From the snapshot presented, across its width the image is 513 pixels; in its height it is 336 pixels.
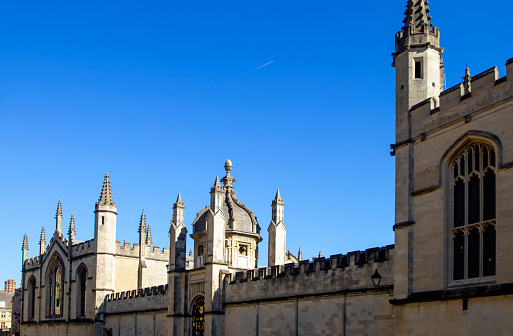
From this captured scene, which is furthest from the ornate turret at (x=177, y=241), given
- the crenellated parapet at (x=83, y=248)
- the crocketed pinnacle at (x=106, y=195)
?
the crenellated parapet at (x=83, y=248)

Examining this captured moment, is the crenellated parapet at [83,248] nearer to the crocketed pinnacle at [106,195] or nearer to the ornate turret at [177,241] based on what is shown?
the crocketed pinnacle at [106,195]

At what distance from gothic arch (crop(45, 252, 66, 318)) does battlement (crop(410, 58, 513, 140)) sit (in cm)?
3591

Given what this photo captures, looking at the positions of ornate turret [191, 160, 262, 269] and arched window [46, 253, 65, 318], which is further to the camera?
arched window [46, 253, 65, 318]

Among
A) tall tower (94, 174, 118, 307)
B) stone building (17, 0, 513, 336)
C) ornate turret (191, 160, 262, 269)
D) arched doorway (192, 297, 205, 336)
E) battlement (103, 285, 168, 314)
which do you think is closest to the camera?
stone building (17, 0, 513, 336)

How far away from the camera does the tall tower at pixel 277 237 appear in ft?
114

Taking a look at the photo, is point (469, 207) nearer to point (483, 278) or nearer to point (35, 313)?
point (483, 278)

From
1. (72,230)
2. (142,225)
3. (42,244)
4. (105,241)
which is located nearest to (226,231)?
(105,241)

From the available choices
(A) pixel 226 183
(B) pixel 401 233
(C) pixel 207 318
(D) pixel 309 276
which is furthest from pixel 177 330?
(B) pixel 401 233

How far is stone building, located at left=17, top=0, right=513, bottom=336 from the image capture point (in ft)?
61.5

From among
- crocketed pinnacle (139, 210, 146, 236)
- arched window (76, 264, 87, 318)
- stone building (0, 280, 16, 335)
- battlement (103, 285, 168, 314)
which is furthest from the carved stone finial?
stone building (0, 280, 16, 335)

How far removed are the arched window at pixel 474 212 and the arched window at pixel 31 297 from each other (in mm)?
43618

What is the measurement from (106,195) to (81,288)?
6.69m

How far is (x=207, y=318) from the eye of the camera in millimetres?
33531

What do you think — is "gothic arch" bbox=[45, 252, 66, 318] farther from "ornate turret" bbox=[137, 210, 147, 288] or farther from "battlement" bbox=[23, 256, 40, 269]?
"ornate turret" bbox=[137, 210, 147, 288]
